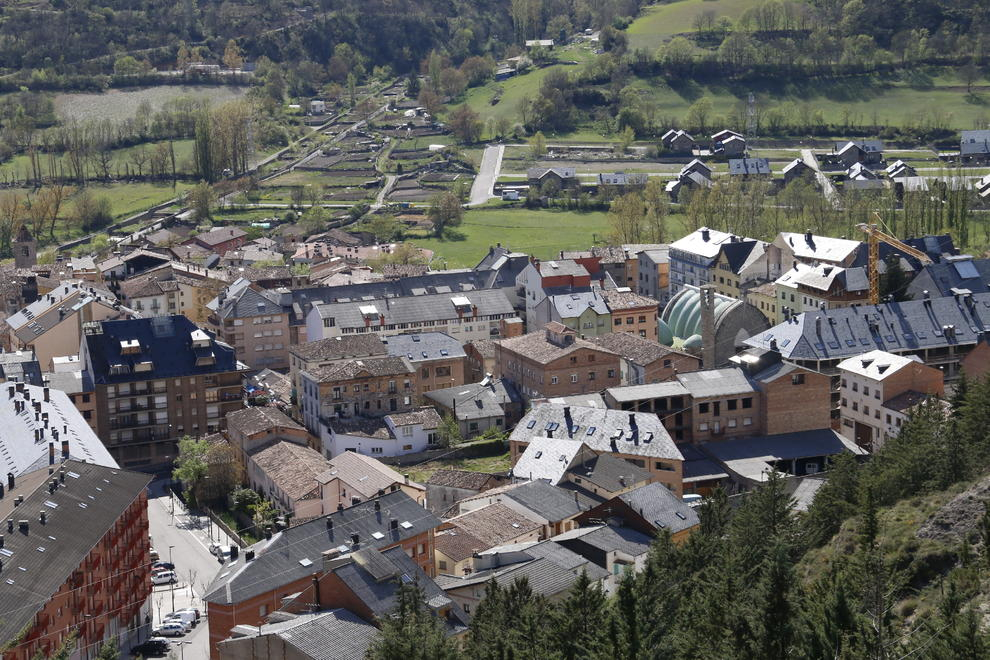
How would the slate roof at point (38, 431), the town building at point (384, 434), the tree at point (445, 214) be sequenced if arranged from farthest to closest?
the tree at point (445, 214) → the town building at point (384, 434) → the slate roof at point (38, 431)

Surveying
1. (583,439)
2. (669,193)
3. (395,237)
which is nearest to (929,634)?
(583,439)

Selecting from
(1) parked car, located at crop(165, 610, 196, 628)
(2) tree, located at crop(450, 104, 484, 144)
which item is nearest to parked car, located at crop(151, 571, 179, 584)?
(1) parked car, located at crop(165, 610, 196, 628)

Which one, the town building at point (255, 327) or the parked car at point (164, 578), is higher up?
the parked car at point (164, 578)

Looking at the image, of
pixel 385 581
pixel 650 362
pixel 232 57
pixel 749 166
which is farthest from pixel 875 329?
pixel 232 57

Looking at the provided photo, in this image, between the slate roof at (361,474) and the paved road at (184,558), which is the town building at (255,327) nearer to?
the paved road at (184,558)

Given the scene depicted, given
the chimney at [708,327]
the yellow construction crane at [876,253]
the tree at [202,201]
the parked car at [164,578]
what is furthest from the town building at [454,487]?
the tree at [202,201]

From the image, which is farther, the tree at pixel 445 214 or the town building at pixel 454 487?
the tree at pixel 445 214
